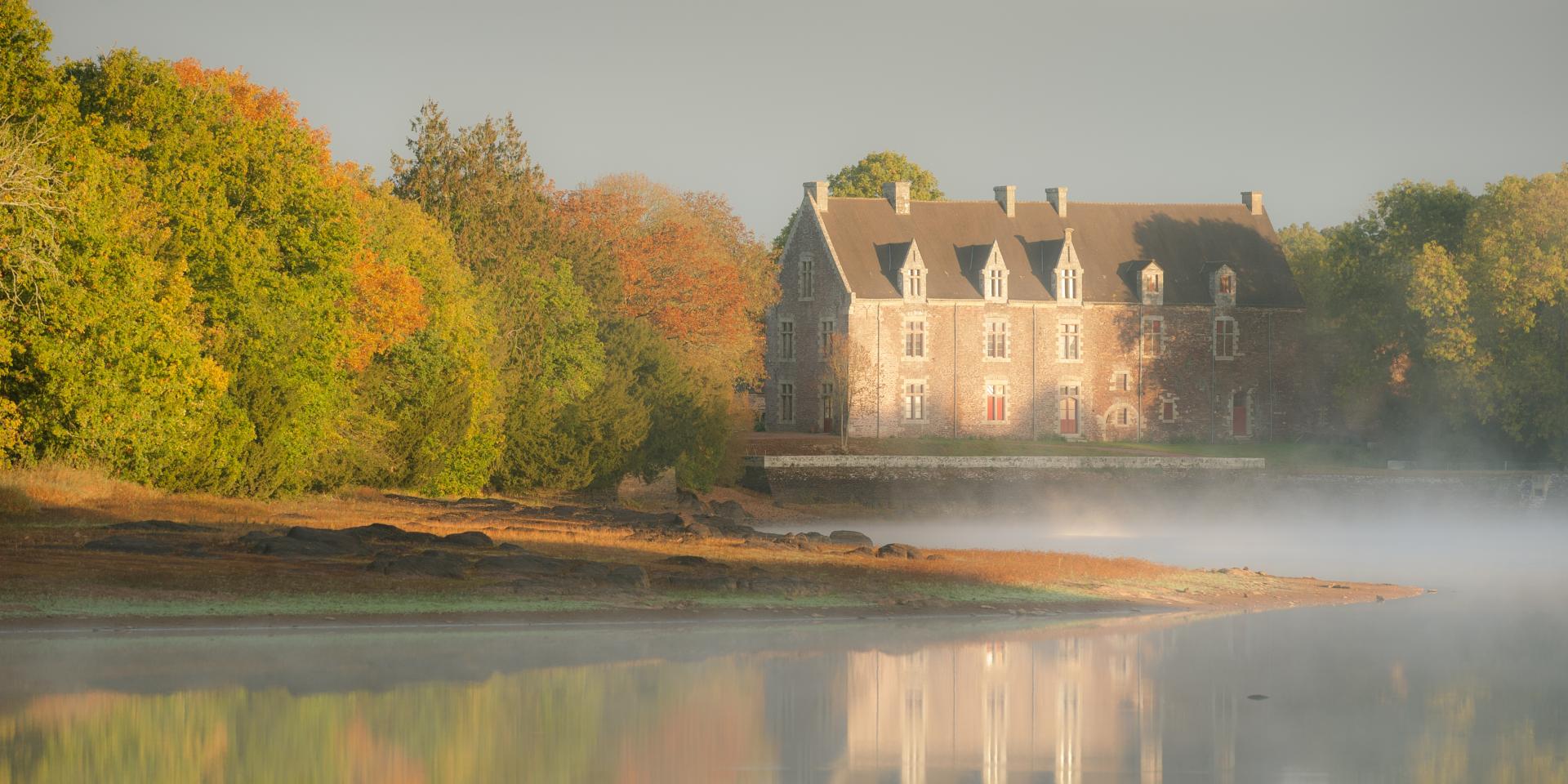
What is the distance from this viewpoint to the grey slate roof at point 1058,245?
7794 cm

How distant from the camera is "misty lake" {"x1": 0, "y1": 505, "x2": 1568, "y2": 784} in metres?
14.6

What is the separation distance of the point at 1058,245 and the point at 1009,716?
212 ft

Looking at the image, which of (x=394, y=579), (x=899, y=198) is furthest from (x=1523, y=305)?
(x=394, y=579)

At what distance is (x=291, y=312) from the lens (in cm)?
4366

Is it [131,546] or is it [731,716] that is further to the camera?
[131,546]

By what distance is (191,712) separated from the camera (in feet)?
53.5

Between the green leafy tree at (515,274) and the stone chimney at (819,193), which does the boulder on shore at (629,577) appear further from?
the stone chimney at (819,193)

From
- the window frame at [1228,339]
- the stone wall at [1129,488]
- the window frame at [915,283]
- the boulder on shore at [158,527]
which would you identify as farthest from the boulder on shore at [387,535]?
the window frame at [1228,339]

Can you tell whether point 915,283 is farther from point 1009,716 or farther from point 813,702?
point 1009,716

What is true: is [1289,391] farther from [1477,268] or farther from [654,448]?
[654,448]

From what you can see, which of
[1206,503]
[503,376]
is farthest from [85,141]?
[1206,503]

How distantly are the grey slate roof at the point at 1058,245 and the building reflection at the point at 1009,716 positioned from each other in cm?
5541

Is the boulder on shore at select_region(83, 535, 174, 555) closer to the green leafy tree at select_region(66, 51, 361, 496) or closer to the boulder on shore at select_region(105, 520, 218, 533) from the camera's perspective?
the boulder on shore at select_region(105, 520, 218, 533)

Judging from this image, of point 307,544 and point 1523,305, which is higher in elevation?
point 1523,305
